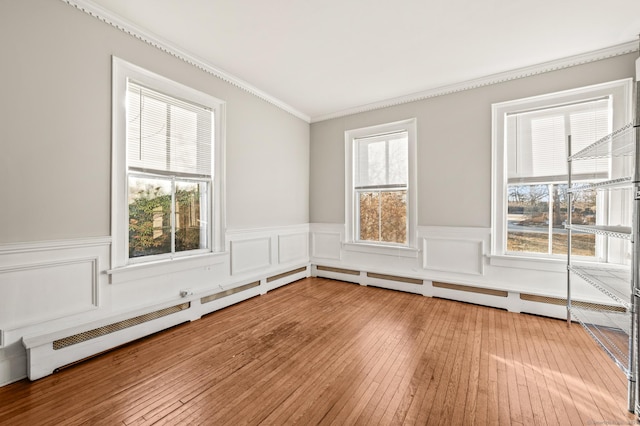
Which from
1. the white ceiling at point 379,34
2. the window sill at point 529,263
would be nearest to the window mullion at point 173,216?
the white ceiling at point 379,34

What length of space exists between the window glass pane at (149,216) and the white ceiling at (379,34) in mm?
1500

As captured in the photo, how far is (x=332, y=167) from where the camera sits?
4.74 meters

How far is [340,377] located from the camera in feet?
6.53

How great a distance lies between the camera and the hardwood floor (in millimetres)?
1633

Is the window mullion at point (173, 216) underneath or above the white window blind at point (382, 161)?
underneath

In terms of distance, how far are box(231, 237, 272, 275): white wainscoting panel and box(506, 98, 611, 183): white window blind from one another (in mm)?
3409

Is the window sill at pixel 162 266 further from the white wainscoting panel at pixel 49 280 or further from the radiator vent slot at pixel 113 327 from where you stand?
the radiator vent slot at pixel 113 327

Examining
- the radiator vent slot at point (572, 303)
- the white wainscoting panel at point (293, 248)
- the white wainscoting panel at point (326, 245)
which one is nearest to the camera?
the radiator vent slot at point (572, 303)

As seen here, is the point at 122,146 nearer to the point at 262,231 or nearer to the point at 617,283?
the point at 262,231

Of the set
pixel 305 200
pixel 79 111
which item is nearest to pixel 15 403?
pixel 79 111

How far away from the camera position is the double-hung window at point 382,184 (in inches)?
160

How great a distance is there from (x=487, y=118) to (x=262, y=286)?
3785 mm

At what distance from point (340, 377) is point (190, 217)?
2311mm

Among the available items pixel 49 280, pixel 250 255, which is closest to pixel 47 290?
pixel 49 280
